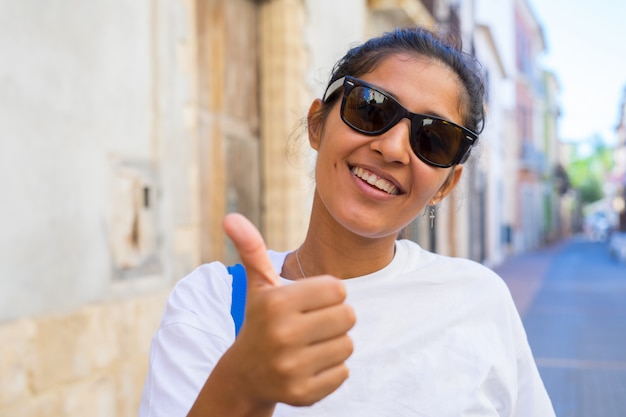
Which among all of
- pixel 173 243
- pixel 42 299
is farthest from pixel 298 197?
pixel 42 299

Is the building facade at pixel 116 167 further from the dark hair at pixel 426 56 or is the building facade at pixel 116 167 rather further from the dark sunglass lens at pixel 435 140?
the dark sunglass lens at pixel 435 140

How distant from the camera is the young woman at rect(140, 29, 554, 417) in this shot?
1404mm

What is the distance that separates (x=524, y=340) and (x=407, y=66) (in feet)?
2.28

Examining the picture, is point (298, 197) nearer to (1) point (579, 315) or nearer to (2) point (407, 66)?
(2) point (407, 66)

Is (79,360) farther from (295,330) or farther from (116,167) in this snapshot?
(295,330)

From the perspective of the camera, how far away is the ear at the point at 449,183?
184 cm

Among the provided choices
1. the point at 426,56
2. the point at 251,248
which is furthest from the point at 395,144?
the point at 251,248

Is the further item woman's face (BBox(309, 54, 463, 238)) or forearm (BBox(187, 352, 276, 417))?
woman's face (BBox(309, 54, 463, 238))

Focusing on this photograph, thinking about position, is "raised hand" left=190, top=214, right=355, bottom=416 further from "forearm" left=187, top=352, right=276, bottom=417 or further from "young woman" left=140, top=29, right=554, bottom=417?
"young woman" left=140, top=29, right=554, bottom=417

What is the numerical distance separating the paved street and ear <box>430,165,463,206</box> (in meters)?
4.11

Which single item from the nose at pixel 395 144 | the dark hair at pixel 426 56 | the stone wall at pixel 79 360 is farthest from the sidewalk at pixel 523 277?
the nose at pixel 395 144

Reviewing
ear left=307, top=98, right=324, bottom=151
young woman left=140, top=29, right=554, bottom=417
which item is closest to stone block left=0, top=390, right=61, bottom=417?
young woman left=140, top=29, right=554, bottom=417

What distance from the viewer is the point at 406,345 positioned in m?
1.53

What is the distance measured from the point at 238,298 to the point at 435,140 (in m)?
0.54
